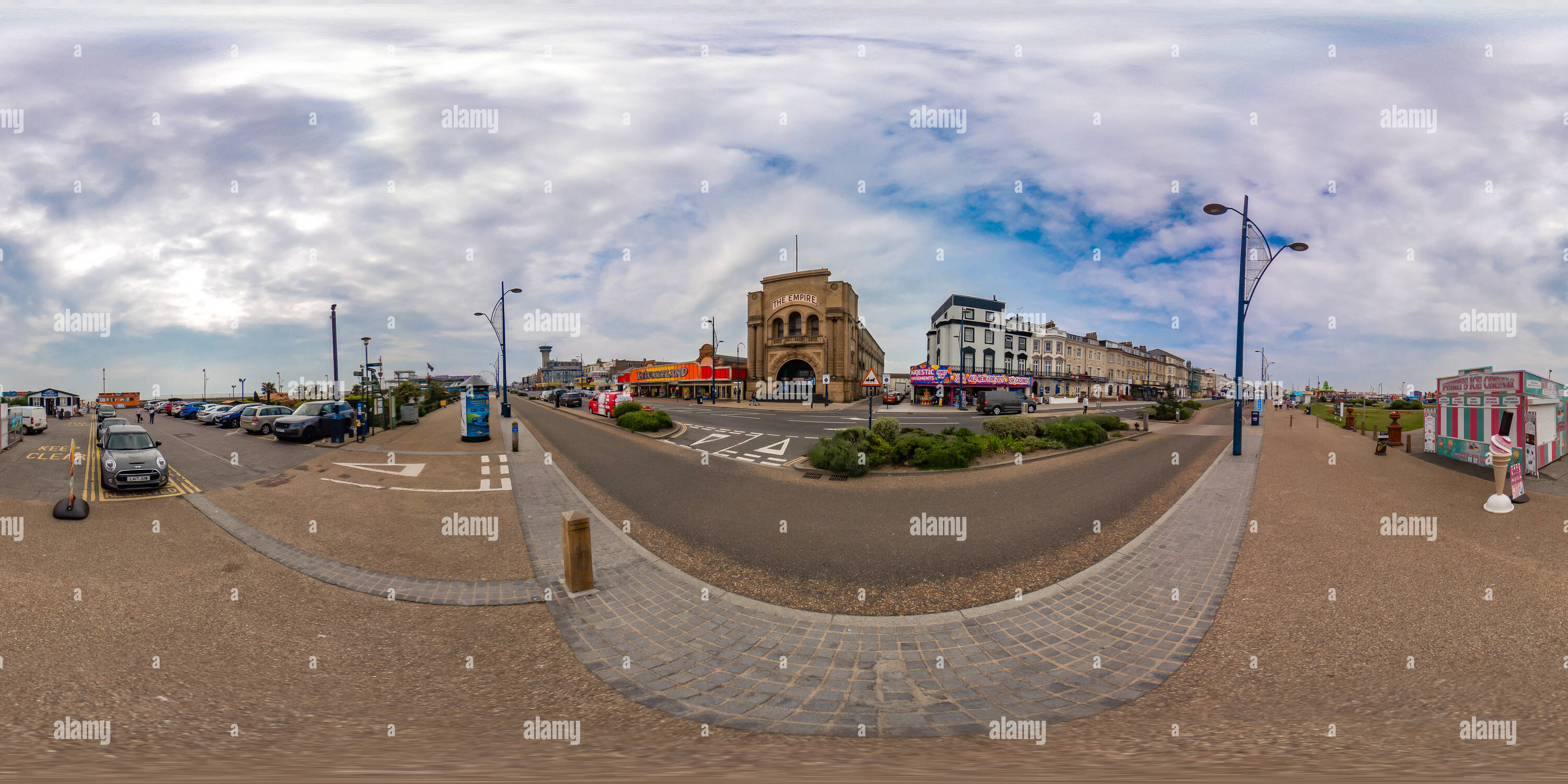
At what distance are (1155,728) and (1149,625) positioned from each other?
56.1 inches

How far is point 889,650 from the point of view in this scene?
164 inches

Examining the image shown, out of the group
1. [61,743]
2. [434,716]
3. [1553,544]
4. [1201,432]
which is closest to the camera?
[61,743]

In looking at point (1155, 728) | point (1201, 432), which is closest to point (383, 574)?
point (1155, 728)

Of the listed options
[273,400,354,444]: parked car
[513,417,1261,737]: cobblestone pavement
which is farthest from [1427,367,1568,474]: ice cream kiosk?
[273,400,354,444]: parked car

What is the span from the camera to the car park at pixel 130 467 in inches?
395

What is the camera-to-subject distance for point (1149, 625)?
455 centimetres

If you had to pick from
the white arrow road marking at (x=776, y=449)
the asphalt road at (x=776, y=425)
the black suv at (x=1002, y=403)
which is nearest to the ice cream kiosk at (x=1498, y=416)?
the asphalt road at (x=776, y=425)

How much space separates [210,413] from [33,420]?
20.6 ft

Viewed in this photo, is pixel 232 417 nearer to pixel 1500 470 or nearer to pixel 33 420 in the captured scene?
pixel 33 420

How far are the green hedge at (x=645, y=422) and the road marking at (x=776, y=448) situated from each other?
7030mm

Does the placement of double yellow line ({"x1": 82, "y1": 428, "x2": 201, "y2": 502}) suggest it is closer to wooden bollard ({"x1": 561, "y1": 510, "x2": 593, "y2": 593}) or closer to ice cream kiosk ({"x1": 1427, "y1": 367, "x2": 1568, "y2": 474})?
wooden bollard ({"x1": 561, "y1": 510, "x2": 593, "y2": 593})

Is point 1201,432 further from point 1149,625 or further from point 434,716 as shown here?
point 434,716

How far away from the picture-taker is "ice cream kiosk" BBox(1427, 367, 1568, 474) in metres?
11.5

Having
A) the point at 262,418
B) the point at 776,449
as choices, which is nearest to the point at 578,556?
the point at 776,449
